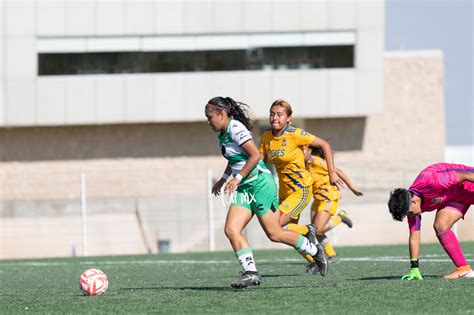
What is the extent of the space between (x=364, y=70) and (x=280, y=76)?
317 centimetres

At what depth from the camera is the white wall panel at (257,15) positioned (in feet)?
136

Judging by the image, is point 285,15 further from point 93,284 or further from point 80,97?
point 93,284

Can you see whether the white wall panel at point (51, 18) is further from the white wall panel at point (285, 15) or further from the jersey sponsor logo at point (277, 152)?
the jersey sponsor logo at point (277, 152)

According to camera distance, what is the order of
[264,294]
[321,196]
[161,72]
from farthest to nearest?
1. [161,72]
2. [321,196]
3. [264,294]

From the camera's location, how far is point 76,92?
1624 inches

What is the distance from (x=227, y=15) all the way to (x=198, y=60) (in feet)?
6.59

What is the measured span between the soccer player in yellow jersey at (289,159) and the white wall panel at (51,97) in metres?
29.4

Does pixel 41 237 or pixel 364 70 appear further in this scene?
pixel 364 70

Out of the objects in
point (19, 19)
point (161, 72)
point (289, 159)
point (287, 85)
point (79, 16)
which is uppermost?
point (79, 16)

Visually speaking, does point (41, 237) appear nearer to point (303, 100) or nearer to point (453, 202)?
point (303, 100)

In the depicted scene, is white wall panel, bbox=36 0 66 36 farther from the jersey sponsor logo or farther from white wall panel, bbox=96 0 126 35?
the jersey sponsor logo

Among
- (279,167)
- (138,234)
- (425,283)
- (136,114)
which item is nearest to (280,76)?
(136,114)

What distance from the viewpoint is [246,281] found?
10102 mm

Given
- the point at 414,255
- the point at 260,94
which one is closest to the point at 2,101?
the point at 260,94
